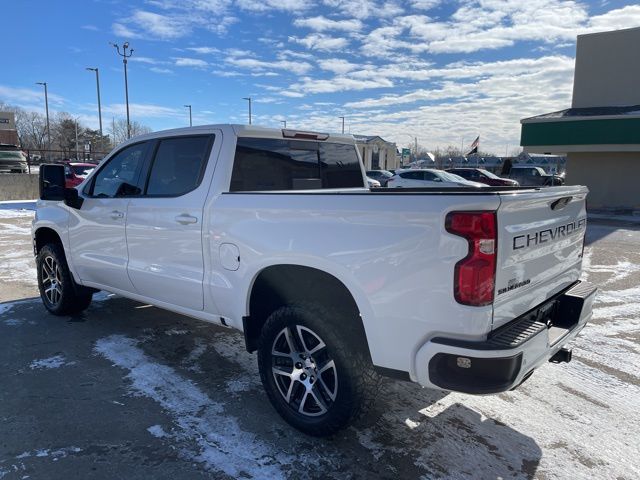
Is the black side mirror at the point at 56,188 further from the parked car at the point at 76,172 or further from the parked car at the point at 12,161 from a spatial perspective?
the parked car at the point at 12,161

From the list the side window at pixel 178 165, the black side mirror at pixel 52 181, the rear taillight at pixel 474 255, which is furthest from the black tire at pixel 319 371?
the black side mirror at pixel 52 181

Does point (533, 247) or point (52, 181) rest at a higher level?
point (52, 181)

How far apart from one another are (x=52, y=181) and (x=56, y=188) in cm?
10

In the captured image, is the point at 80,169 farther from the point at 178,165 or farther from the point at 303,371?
the point at 303,371

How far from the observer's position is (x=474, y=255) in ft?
7.60

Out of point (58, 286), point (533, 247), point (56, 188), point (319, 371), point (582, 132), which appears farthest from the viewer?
point (582, 132)

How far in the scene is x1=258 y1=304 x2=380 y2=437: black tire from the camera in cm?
286

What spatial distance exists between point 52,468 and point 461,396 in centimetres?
285

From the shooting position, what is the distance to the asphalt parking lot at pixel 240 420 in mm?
2822

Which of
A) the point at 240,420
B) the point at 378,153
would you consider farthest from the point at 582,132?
the point at 378,153

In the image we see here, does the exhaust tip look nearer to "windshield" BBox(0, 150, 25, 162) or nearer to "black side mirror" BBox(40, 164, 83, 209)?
"black side mirror" BBox(40, 164, 83, 209)

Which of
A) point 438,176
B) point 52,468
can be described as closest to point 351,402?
point 52,468

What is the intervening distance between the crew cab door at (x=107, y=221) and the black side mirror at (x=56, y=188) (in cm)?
9

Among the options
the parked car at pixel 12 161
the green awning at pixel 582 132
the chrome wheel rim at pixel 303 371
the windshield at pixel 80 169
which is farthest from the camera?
the parked car at pixel 12 161
